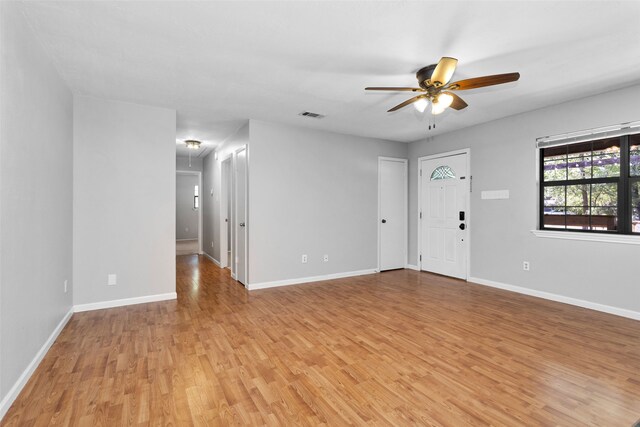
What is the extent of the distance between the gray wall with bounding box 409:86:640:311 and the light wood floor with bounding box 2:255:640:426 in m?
0.37

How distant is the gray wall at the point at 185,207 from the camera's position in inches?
420

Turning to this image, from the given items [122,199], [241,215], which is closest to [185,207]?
[241,215]

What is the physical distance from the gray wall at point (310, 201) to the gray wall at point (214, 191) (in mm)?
791

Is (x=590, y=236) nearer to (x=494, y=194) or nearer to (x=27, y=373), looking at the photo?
(x=494, y=194)

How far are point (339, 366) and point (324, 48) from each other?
8.36 feet

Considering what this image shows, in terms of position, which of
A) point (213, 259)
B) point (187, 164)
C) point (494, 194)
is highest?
point (187, 164)

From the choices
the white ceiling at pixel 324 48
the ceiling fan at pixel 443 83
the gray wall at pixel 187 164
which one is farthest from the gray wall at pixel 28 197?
the gray wall at pixel 187 164

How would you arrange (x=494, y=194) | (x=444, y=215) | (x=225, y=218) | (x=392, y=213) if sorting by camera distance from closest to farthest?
(x=494, y=194)
(x=444, y=215)
(x=392, y=213)
(x=225, y=218)

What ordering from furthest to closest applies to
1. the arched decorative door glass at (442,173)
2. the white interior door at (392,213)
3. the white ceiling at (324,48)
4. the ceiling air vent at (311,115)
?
1. the white interior door at (392,213)
2. the arched decorative door glass at (442,173)
3. the ceiling air vent at (311,115)
4. the white ceiling at (324,48)

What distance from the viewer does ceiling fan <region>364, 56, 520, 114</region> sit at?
242 cm

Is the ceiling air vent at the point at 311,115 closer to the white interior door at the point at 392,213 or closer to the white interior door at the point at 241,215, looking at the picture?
the white interior door at the point at 241,215

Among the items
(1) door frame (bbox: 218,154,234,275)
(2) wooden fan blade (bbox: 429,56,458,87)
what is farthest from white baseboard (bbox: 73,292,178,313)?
(2) wooden fan blade (bbox: 429,56,458,87)

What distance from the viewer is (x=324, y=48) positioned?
8.45 feet

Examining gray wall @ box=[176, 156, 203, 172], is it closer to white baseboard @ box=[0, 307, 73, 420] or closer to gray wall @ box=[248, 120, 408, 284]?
gray wall @ box=[248, 120, 408, 284]
